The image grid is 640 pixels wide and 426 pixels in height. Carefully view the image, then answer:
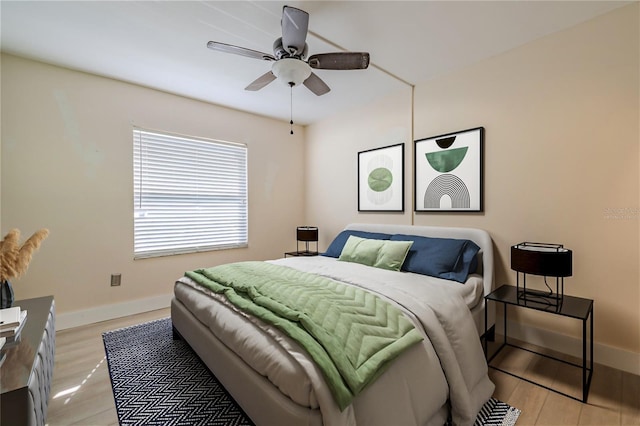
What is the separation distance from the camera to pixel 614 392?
1.83m

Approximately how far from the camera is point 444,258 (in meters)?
2.57

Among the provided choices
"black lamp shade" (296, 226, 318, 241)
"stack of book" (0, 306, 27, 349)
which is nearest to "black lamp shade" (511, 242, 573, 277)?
"black lamp shade" (296, 226, 318, 241)

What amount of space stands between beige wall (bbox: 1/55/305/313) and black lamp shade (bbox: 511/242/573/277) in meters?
3.56

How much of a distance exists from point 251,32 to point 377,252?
7.57 feet

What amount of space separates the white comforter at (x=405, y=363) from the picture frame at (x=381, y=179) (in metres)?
1.46

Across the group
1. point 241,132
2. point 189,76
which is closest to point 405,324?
point 189,76

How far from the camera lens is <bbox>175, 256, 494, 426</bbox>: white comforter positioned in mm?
1175

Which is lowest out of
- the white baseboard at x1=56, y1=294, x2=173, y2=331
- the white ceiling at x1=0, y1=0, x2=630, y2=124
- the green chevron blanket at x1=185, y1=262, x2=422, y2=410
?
the white baseboard at x1=56, y1=294, x2=173, y2=331

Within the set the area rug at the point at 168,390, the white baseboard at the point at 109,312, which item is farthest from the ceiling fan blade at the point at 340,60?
the white baseboard at the point at 109,312

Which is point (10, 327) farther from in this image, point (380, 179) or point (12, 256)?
point (380, 179)

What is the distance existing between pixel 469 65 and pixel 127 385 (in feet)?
13.1

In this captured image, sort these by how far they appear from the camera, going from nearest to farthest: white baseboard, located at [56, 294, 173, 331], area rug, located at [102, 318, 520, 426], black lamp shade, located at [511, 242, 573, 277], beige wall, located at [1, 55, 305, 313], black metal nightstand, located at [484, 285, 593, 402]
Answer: area rug, located at [102, 318, 520, 426] → black metal nightstand, located at [484, 285, 593, 402] → black lamp shade, located at [511, 242, 573, 277] → beige wall, located at [1, 55, 305, 313] → white baseboard, located at [56, 294, 173, 331]

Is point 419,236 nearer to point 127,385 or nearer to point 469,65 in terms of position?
point 469,65

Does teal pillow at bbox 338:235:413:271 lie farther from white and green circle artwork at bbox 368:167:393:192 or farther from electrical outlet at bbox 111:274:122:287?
electrical outlet at bbox 111:274:122:287
